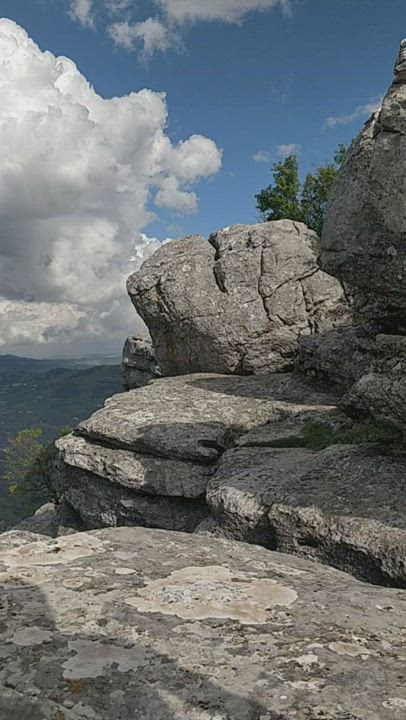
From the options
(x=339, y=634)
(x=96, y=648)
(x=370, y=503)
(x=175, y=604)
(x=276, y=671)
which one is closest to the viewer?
(x=276, y=671)

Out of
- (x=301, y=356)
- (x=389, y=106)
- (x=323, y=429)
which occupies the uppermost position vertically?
(x=389, y=106)

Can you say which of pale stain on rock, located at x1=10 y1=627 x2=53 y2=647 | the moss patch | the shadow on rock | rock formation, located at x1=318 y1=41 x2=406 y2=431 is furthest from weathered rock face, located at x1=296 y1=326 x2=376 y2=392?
pale stain on rock, located at x1=10 y1=627 x2=53 y2=647

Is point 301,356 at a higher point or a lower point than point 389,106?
lower

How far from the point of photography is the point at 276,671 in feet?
18.3

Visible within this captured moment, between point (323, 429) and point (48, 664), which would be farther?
point (323, 429)

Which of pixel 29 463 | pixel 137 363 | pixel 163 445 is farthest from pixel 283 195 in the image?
pixel 29 463

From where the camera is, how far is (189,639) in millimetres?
6223

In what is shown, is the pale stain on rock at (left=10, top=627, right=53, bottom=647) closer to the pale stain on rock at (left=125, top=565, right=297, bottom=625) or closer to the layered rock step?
the pale stain on rock at (left=125, top=565, right=297, bottom=625)

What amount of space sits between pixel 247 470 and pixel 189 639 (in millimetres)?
10485

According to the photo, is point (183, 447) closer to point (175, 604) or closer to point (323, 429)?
point (323, 429)

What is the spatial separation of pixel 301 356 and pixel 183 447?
8310 mm

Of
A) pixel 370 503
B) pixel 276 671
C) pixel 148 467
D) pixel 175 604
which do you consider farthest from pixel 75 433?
pixel 276 671

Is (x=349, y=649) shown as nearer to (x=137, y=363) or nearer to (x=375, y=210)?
(x=375, y=210)

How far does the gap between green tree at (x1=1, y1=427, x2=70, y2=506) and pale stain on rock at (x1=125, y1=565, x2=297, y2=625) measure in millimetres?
65872
